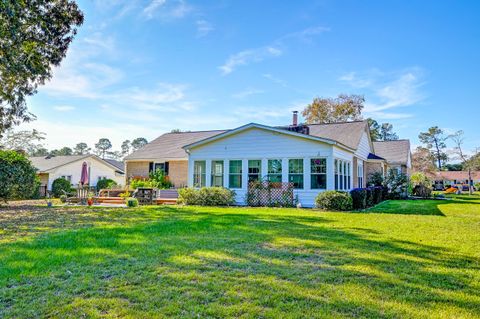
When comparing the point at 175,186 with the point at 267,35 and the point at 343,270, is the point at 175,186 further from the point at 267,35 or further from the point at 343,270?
the point at 343,270

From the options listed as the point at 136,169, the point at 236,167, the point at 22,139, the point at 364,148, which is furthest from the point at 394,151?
the point at 22,139

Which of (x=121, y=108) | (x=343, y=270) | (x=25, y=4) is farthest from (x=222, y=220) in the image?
(x=121, y=108)

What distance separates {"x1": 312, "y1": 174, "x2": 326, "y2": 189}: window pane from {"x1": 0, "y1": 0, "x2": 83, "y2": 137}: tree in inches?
513

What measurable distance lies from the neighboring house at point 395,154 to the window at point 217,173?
1426 cm

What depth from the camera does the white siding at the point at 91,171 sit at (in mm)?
30455

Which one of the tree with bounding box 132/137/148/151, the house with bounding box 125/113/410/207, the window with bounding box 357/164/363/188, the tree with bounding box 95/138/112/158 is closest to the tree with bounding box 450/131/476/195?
the window with bounding box 357/164/363/188

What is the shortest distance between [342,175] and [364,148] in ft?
21.9

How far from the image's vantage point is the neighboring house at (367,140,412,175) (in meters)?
25.8

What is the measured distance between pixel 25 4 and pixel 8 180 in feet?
26.4

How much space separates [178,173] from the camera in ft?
76.9

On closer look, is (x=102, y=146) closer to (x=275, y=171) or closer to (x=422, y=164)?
(x=422, y=164)

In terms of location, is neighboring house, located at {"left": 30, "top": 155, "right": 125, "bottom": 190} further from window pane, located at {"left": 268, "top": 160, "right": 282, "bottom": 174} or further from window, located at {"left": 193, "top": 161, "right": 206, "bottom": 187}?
window pane, located at {"left": 268, "top": 160, "right": 282, "bottom": 174}

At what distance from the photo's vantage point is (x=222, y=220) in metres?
10.1

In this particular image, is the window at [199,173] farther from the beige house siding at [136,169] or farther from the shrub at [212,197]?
the beige house siding at [136,169]
